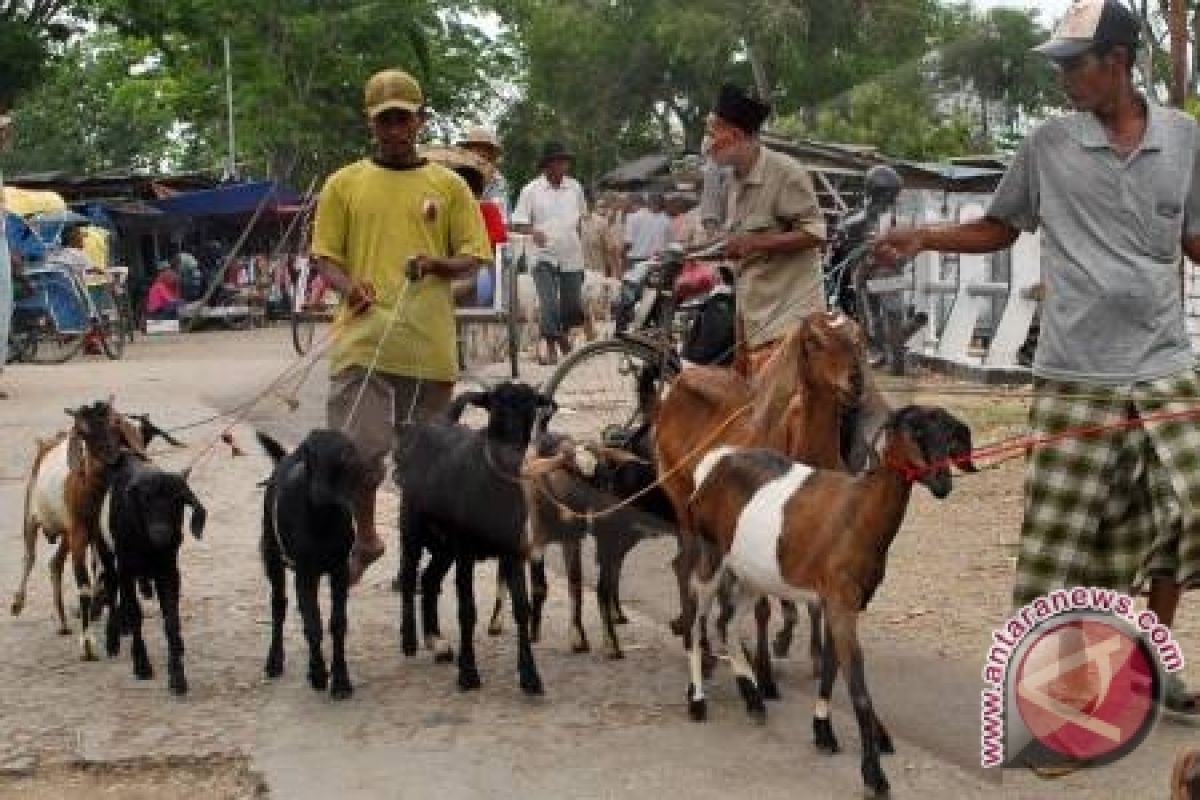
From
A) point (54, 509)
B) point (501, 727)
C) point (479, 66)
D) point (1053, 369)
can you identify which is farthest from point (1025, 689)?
point (479, 66)

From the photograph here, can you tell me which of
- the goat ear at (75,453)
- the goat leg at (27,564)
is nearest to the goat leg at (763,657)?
Result: the goat ear at (75,453)

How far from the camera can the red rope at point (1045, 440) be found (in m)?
4.78

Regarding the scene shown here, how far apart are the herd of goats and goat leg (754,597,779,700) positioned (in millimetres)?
11

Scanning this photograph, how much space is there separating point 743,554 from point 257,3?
33.2m

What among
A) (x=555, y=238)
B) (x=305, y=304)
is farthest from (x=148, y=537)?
(x=305, y=304)

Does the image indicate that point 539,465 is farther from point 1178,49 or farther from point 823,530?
point 1178,49

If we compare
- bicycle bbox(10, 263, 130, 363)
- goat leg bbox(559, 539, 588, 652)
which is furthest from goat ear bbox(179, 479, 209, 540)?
bicycle bbox(10, 263, 130, 363)

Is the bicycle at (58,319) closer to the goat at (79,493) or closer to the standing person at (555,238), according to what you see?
the standing person at (555,238)

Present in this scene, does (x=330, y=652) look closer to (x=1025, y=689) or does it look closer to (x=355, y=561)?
(x=355, y=561)

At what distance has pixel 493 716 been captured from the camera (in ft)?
18.9

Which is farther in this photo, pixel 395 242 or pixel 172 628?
pixel 395 242

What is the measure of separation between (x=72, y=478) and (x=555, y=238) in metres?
9.12

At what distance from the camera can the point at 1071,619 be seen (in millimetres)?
4348

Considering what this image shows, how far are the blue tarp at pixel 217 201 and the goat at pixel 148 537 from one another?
23570mm
